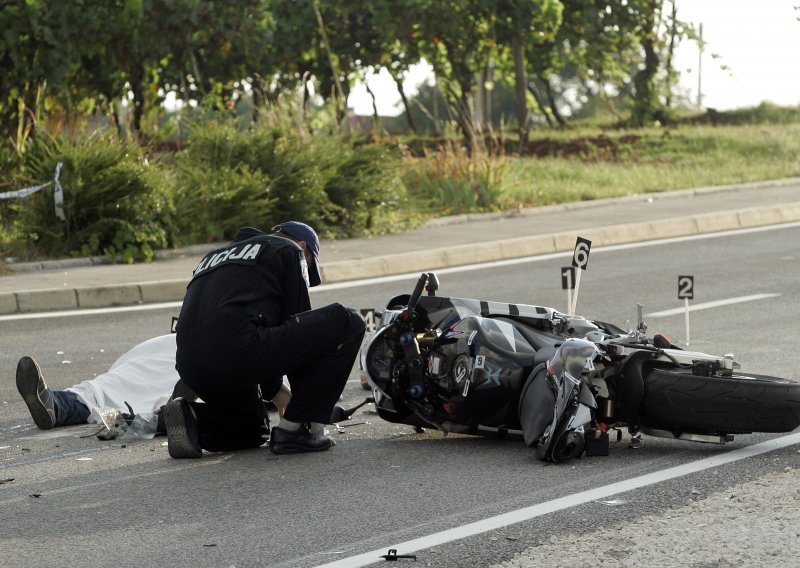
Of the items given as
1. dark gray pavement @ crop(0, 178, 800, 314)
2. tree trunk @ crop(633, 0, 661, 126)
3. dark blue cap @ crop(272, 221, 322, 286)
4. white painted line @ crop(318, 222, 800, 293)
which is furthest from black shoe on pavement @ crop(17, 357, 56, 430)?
tree trunk @ crop(633, 0, 661, 126)

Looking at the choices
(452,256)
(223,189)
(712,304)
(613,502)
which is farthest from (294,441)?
(223,189)

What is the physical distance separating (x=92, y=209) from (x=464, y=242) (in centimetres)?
434

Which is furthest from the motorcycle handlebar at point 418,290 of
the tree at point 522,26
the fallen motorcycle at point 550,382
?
the tree at point 522,26

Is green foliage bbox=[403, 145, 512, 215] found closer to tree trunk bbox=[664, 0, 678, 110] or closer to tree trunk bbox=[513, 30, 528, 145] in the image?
tree trunk bbox=[513, 30, 528, 145]

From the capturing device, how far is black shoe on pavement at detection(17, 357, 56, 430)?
25.6 feet

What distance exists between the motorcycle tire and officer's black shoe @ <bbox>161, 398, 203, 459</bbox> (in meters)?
2.20

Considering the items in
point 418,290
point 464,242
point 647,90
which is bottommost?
point 464,242

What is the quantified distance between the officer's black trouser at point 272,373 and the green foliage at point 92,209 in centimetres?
855

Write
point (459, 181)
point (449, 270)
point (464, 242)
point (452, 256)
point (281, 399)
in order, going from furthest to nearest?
point (459, 181)
point (464, 242)
point (452, 256)
point (449, 270)
point (281, 399)

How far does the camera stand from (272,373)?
7188 mm

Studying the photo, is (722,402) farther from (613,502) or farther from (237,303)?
(237,303)

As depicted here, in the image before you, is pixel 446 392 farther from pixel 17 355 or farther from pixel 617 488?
pixel 17 355

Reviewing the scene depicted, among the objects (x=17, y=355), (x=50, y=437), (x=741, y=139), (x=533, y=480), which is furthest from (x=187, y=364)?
(x=741, y=139)

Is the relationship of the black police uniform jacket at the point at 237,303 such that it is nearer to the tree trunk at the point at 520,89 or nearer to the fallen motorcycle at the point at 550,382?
the fallen motorcycle at the point at 550,382
